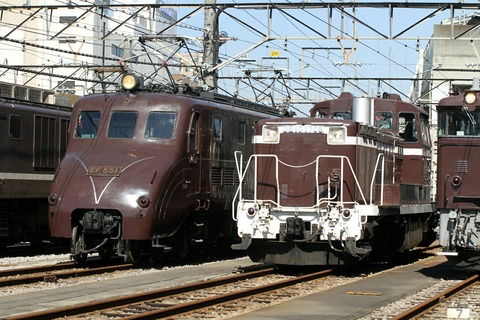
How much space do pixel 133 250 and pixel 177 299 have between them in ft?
13.4

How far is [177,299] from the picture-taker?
40.5 ft

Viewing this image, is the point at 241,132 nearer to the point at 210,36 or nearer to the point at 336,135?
the point at 336,135

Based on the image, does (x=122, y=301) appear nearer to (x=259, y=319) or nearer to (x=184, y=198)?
(x=259, y=319)

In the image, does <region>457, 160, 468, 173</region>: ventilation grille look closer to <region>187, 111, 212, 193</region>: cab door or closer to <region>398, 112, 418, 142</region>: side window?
<region>398, 112, 418, 142</region>: side window

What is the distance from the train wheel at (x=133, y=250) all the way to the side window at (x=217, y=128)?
3.26 meters

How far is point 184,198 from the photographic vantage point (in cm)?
1689

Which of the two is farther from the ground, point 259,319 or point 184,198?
point 184,198

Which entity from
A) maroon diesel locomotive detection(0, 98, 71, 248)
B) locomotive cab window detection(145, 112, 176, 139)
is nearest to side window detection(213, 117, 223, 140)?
locomotive cab window detection(145, 112, 176, 139)

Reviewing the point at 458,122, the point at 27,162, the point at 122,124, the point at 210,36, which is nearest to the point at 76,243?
the point at 122,124

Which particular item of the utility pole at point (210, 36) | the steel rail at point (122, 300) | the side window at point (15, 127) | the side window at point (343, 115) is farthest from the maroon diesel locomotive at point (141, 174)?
the utility pole at point (210, 36)

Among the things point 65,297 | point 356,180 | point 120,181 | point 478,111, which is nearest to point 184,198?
point 120,181

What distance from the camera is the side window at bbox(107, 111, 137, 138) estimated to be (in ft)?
56.0

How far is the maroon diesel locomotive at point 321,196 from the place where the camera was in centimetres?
1516

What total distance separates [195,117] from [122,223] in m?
2.95
